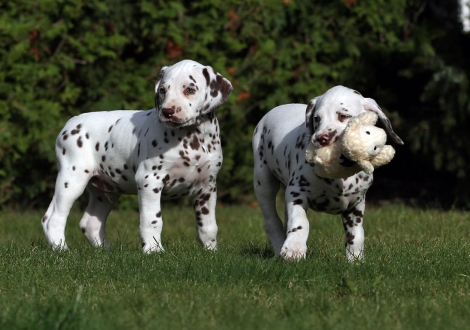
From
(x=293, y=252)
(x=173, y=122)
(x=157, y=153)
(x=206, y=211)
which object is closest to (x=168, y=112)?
(x=173, y=122)

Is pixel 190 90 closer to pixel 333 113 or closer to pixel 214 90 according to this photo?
pixel 214 90

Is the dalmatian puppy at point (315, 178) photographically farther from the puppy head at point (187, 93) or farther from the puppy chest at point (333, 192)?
the puppy head at point (187, 93)

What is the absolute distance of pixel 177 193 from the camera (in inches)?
277

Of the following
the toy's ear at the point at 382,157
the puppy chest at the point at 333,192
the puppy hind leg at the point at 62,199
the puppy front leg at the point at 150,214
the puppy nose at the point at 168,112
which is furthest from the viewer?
the puppy hind leg at the point at 62,199

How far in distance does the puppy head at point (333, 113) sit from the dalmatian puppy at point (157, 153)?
1058 mm

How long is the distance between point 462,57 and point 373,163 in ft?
19.9

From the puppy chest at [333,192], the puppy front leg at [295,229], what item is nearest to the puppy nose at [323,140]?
the puppy chest at [333,192]

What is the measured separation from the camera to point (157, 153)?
6828mm

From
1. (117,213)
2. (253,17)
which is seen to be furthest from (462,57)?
(117,213)

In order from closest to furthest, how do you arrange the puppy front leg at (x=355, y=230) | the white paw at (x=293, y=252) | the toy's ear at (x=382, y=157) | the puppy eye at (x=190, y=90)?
the toy's ear at (x=382, y=157), the white paw at (x=293, y=252), the puppy front leg at (x=355, y=230), the puppy eye at (x=190, y=90)

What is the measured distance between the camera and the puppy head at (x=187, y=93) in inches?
256

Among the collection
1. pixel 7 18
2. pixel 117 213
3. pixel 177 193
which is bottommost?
pixel 117 213

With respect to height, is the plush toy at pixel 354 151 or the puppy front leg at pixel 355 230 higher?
the plush toy at pixel 354 151

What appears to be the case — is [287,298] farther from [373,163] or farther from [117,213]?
[117,213]
